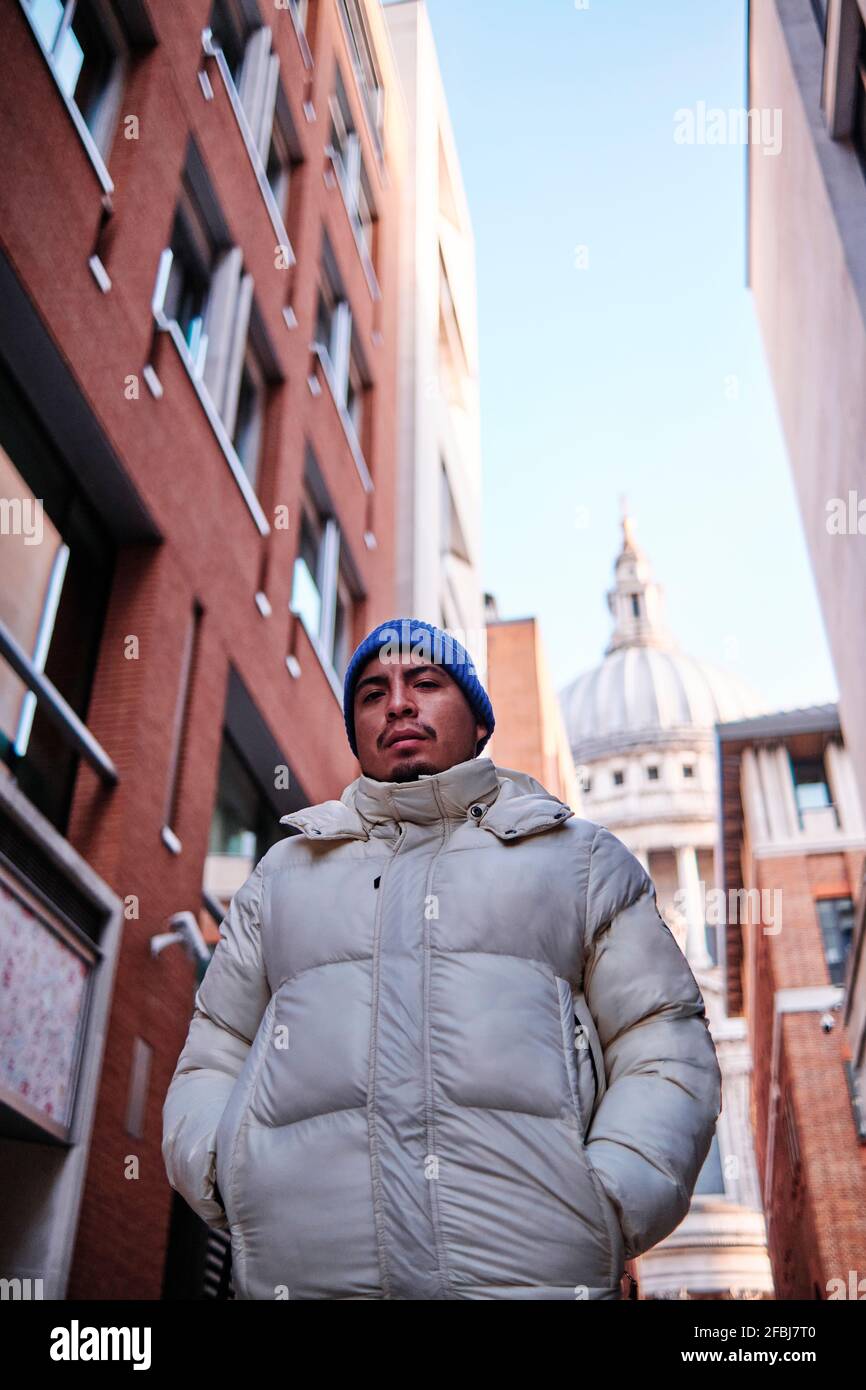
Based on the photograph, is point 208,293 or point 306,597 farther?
point 306,597

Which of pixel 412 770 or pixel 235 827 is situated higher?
pixel 235 827

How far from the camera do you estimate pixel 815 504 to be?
19.0m

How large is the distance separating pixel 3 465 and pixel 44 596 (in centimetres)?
91

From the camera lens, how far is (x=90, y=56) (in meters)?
10.2

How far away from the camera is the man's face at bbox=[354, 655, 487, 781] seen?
11.5 ft

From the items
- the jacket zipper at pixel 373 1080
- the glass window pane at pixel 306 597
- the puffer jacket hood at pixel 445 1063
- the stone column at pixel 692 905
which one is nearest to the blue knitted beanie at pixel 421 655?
the puffer jacket hood at pixel 445 1063

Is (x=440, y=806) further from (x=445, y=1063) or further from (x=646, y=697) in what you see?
(x=646, y=697)

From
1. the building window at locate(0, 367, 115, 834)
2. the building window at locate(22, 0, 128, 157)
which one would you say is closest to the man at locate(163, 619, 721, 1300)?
Answer: the building window at locate(0, 367, 115, 834)

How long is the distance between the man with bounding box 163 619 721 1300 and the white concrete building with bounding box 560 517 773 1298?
66.4m

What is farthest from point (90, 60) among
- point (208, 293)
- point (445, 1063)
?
point (445, 1063)

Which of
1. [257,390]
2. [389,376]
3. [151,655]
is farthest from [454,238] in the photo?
[151,655]

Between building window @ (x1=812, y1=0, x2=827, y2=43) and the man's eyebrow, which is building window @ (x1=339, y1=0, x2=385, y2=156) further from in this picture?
the man's eyebrow

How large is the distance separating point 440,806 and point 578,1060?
748mm

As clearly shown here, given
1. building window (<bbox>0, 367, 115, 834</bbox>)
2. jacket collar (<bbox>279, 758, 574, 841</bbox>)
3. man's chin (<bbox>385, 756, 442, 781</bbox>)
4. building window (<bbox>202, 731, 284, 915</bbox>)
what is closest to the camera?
jacket collar (<bbox>279, 758, 574, 841</bbox>)
